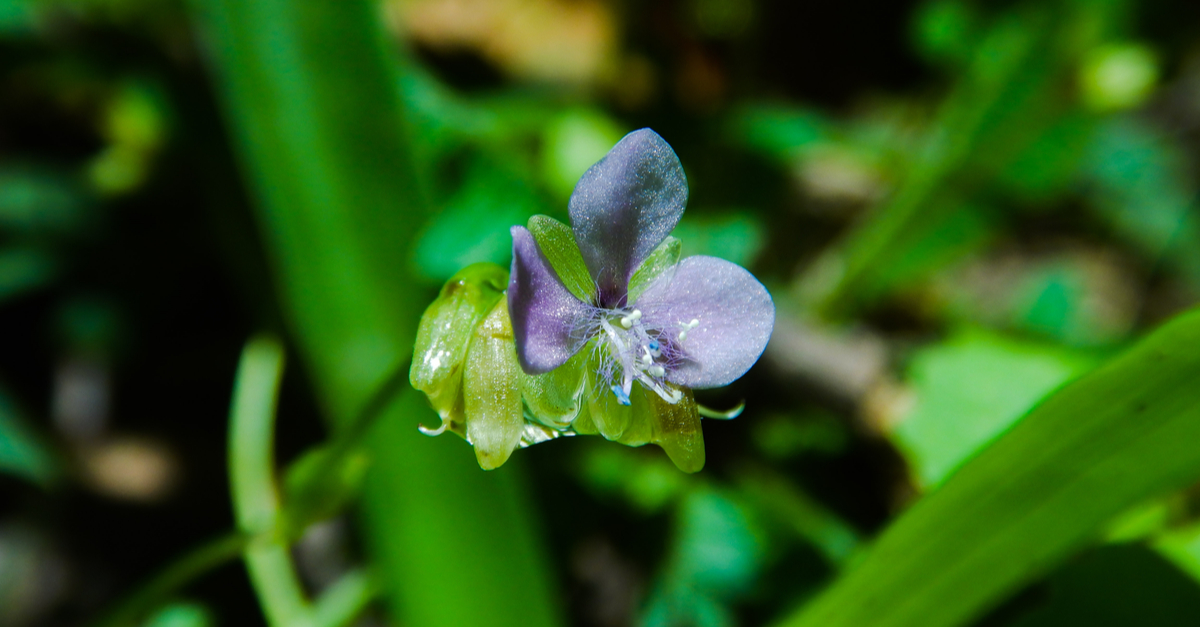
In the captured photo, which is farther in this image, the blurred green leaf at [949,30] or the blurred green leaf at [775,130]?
the blurred green leaf at [949,30]

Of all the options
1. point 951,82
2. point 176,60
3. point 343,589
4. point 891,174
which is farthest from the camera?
point 951,82

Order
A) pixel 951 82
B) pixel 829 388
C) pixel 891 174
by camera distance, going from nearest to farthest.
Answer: pixel 829 388
pixel 891 174
pixel 951 82

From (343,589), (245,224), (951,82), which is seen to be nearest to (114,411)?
(245,224)

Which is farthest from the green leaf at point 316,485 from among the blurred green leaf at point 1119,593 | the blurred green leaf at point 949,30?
the blurred green leaf at point 949,30

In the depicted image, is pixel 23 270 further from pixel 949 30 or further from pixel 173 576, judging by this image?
pixel 949 30

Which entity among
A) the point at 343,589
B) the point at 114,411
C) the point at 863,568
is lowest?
the point at 114,411

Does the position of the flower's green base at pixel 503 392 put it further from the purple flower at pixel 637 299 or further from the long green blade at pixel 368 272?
the long green blade at pixel 368 272

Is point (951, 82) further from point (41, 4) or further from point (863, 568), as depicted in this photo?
point (41, 4)
